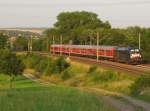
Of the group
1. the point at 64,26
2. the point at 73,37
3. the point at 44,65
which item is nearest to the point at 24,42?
the point at 64,26

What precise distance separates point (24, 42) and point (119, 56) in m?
113

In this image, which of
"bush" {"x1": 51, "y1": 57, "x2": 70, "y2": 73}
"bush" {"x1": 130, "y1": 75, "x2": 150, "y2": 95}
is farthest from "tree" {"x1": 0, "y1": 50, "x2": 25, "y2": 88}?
"bush" {"x1": 130, "y1": 75, "x2": 150, "y2": 95}

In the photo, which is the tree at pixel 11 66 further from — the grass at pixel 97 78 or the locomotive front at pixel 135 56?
the locomotive front at pixel 135 56

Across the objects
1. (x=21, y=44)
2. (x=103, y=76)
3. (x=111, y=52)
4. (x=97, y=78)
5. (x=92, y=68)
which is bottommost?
(x=97, y=78)

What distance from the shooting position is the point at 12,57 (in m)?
73.3

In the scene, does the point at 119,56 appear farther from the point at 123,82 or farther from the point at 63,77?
the point at 123,82

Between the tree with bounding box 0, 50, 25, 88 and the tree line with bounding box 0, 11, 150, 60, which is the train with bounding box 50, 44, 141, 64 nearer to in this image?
the tree with bounding box 0, 50, 25, 88

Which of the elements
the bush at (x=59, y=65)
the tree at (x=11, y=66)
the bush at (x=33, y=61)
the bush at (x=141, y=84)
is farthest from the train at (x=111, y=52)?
the bush at (x=141, y=84)

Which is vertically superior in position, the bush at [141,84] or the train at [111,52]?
the train at [111,52]

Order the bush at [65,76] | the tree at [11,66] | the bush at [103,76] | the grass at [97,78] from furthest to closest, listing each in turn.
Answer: the bush at [65,76], the tree at [11,66], the bush at [103,76], the grass at [97,78]

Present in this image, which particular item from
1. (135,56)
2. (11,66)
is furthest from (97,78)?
(11,66)

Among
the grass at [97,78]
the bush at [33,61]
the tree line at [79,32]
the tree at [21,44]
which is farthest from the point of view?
the tree at [21,44]

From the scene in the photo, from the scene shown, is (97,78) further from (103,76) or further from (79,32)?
(79,32)

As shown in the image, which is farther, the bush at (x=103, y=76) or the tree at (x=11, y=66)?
the tree at (x=11, y=66)
